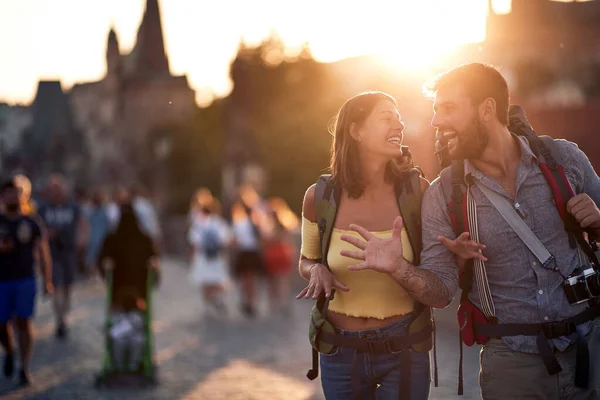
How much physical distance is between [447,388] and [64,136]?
432ft

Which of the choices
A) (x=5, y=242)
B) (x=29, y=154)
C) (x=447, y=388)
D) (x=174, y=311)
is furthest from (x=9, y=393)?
(x=29, y=154)

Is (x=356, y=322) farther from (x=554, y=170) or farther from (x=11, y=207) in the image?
(x=11, y=207)

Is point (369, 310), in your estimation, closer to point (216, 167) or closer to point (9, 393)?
point (9, 393)

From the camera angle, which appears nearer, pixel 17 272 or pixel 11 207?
pixel 17 272

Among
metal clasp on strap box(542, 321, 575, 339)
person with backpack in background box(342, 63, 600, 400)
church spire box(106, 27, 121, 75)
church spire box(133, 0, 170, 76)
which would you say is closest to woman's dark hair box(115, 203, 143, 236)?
person with backpack in background box(342, 63, 600, 400)

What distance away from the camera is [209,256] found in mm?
15664

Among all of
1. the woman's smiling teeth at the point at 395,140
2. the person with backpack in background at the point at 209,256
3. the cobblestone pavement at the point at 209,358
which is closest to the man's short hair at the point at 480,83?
the woman's smiling teeth at the point at 395,140

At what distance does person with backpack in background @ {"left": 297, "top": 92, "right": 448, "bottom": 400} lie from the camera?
3.90 metres

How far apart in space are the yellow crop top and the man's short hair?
2.09ft

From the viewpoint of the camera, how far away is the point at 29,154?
5561 inches

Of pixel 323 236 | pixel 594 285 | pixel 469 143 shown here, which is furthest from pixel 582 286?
pixel 323 236

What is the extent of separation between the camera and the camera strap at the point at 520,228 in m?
3.49

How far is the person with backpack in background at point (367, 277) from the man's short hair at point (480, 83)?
0.38m

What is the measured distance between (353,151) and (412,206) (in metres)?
0.36
